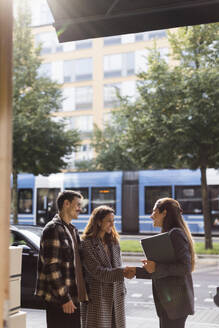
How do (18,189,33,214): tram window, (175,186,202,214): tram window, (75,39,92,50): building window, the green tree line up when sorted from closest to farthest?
the green tree → (175,186,202,214): tram window → (18,189,33,214): tram window → (75,39,92,50): building window

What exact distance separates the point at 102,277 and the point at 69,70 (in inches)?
1897

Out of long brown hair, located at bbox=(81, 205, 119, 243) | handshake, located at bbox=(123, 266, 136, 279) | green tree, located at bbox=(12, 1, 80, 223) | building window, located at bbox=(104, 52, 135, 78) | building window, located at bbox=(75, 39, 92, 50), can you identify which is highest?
building window, located at bbox=(75, 39, 92, 50)

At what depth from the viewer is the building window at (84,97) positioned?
49688mm

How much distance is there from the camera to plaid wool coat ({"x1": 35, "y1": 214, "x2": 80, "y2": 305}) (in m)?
3.91

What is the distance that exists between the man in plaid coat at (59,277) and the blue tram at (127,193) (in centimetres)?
2028

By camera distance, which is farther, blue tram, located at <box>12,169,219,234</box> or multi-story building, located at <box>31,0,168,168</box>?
multi-story building, located at <box>31,0,168,168</box>

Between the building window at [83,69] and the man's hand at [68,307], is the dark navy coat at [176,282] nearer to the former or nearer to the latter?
the man's hand at [68,307]

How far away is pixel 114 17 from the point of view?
16.9 feet

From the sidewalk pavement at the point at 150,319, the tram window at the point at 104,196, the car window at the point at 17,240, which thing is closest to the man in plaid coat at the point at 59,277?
the sidewalk pavement at the point at 150,319

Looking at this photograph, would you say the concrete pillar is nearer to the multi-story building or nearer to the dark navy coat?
the dark navy coat

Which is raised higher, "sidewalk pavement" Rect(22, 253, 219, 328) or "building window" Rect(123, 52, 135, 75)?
"building window" Rect(123, 52, 135, 75)

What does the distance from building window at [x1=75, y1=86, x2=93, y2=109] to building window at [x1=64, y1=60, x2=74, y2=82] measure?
163cm

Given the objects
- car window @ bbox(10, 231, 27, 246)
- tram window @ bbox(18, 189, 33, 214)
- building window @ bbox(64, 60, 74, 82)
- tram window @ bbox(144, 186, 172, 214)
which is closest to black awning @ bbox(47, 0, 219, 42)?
car window @ bbox(10, 231, 27, 246)

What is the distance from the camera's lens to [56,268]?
3934 mm
